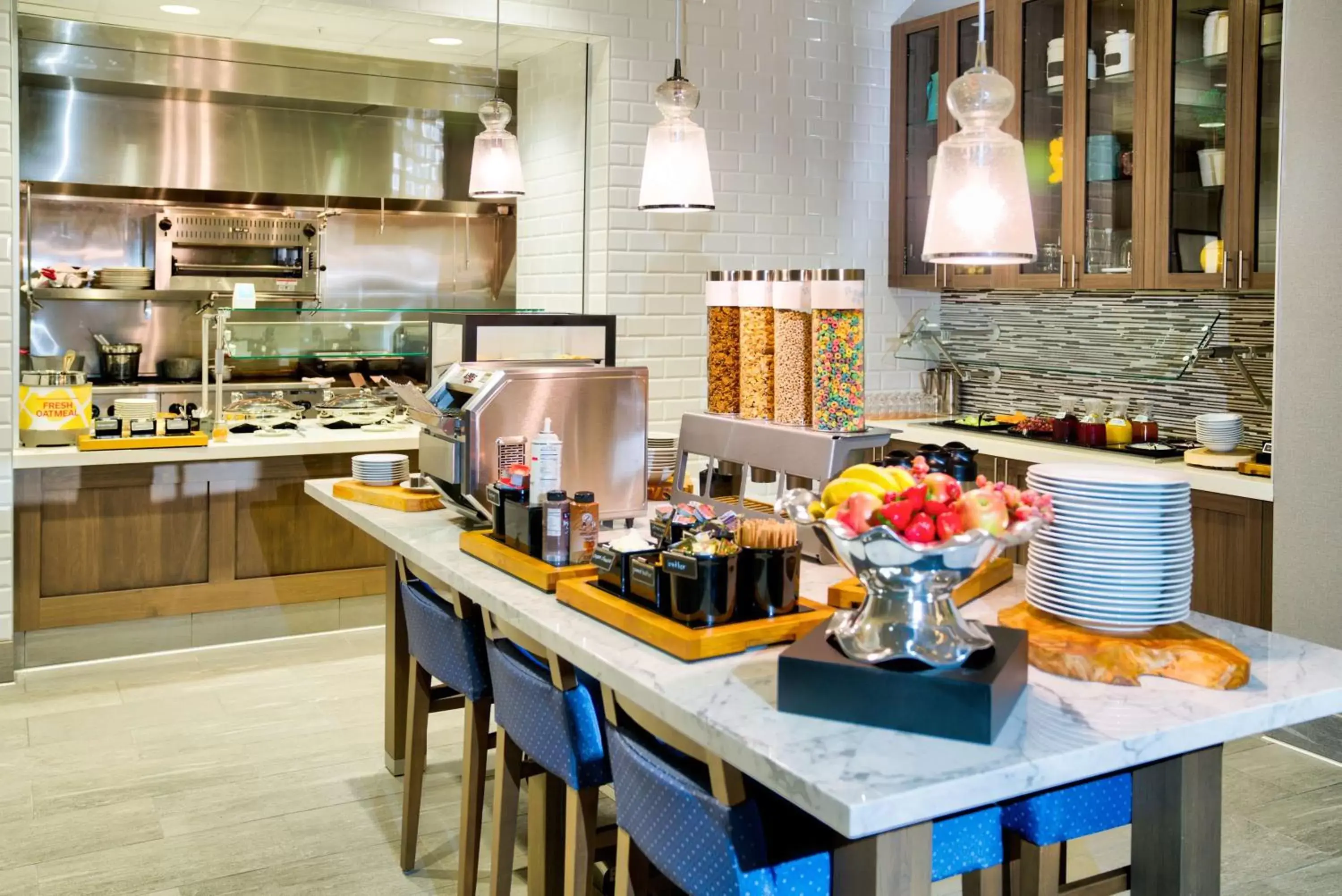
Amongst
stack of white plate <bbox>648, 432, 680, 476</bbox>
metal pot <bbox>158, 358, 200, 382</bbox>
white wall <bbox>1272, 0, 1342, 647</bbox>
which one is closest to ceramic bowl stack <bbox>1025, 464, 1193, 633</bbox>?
stack of white plate <bbox>648, 432, 680, 476</bbox>

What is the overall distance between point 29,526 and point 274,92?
10.6ft

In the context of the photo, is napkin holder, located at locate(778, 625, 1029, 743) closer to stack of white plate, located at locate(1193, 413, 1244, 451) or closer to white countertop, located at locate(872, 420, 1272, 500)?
white countertop, located at locate(872, 420, 1272, 500)

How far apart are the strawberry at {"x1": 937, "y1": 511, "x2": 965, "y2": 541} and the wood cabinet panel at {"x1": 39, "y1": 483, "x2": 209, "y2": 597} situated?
4205mm

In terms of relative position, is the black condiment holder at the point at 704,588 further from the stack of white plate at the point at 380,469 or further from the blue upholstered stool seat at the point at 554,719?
the stack of white plate at the point at 380,469

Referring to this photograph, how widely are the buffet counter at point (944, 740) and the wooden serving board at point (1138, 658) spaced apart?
0.9 inches

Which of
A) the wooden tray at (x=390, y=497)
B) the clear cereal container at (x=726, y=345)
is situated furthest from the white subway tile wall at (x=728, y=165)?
the clear cereal container at (x=726, y=345)

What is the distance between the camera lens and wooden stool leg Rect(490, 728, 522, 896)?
2.94 metres

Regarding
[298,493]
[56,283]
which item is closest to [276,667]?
[298,493]

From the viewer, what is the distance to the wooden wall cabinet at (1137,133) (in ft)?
15.7

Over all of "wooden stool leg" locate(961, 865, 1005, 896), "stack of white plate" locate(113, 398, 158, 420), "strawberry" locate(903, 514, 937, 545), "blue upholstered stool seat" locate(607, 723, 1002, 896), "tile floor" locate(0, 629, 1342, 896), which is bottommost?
"tile floor" locate(0, 629, 1342, 896)

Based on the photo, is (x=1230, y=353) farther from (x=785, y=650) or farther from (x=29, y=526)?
(x=29, y=526)

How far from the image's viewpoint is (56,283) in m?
7.09

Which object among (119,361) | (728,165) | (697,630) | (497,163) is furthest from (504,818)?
(119,361)

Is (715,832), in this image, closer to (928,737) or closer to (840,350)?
(928,737)
